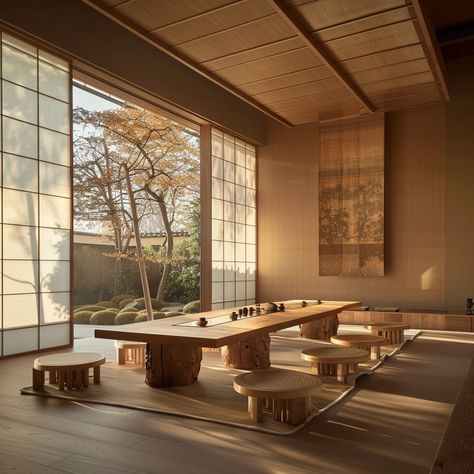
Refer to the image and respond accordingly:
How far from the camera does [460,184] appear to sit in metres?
7.30

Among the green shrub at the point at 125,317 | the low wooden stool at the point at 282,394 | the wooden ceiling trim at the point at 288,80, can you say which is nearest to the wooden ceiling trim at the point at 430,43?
the wooden ceiling trim at the point at 288,80

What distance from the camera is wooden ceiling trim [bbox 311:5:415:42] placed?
3.82 meters

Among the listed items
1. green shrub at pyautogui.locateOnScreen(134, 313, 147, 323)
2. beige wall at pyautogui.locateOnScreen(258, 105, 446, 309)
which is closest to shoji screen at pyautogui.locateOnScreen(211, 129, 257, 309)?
beige wall at pyautogui.locateOnScreen(258, 105, 446, 309)

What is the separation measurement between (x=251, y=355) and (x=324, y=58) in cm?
270

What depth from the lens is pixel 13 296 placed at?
4547mm

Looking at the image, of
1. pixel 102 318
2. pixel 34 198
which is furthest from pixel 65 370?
pixel 102 318

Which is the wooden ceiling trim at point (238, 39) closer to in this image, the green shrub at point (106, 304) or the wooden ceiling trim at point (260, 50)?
the wooden ceiling trim at point (260, 50)

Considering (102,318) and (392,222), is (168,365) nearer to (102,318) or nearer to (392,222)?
(392,222)

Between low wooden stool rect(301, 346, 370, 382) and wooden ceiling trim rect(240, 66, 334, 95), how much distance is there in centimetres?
275

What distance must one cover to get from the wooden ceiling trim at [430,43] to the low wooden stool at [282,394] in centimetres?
282

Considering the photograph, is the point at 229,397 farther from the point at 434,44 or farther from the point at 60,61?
the point at 60,61

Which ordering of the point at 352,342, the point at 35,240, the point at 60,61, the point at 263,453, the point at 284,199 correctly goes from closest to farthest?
the point at 263,453 → the point at 352,342 → the point at 35,240 → the point at 60,61 → the point at 284,199

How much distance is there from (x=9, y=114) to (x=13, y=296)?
1.67 metres

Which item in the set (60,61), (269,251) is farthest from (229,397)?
(269,251)
